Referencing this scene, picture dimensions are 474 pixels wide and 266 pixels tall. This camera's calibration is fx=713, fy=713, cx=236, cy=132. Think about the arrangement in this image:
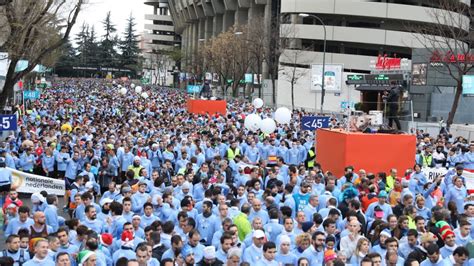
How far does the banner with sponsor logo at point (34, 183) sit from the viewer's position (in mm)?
16500

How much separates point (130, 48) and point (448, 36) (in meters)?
107

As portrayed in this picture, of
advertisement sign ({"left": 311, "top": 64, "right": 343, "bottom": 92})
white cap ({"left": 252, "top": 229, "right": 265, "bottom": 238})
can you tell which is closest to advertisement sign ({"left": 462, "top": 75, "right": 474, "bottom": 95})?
advertisement sign ({"left": 311, "top": 64, "right": 343, "bottom": 92})

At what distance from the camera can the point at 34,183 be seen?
1686 cm

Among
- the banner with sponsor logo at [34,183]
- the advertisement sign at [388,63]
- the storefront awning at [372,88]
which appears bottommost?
the banner with sponsor logo at [34,183]

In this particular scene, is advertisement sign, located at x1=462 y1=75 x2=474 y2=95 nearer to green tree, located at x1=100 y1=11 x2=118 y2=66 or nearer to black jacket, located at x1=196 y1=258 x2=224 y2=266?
black jacket, located at x1=196 y1=258 x2=224 y2=266

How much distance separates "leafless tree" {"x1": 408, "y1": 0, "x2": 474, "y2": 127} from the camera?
40.3 m

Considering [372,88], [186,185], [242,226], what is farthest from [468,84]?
[242,226]

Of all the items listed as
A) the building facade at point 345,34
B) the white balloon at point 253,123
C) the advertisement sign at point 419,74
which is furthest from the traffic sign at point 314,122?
the building facade at point 345,34

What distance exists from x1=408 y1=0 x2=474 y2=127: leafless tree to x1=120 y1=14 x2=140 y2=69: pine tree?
100m

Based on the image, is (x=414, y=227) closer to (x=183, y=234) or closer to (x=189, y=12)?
(x=183, y=234)

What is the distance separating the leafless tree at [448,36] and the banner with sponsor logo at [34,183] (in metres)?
20.5

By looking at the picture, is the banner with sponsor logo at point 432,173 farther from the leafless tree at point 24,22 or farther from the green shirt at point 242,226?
the leafless tree at point 24,22

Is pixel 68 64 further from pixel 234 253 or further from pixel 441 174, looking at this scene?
pixel 234 253

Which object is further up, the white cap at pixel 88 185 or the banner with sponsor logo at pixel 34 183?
the white cap at pixel 88 185
